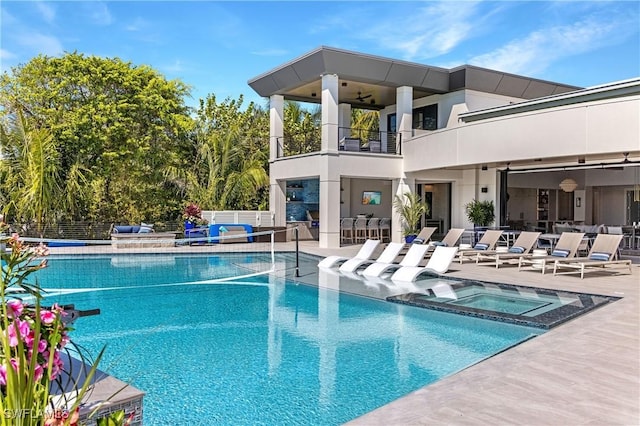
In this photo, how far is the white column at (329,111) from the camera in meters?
19.2

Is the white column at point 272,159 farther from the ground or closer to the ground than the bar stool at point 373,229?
farther from the ground

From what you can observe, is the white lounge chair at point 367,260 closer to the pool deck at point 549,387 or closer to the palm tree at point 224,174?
the pool deck at point 549,387

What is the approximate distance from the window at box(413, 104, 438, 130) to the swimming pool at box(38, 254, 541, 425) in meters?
12.6

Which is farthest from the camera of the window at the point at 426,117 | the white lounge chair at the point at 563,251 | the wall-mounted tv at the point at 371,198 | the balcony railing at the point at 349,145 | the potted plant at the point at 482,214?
the wall-mounted tv at the point at 371,198

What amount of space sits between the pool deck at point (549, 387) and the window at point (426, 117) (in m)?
15.5

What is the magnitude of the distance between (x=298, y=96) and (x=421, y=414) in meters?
20.5

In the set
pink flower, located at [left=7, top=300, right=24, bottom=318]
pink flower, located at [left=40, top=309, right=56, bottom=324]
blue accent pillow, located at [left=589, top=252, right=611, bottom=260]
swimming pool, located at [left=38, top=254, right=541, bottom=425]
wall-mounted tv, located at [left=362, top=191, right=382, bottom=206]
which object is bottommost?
swimming pool, located at [left=38, top=254, right=541, bottom=425]

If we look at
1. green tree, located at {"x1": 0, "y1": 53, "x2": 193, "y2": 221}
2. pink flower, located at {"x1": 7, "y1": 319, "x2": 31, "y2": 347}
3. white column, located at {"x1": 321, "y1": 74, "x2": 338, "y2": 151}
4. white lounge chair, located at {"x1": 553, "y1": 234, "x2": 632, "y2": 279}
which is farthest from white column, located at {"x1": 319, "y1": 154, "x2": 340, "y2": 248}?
pink flower, located at {"x1": 7, "y1": 319, "x2": 31, "y2": 347}

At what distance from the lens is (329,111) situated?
19.5 metres

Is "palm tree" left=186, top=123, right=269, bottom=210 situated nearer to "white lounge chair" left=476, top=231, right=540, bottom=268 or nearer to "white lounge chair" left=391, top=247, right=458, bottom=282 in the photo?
"white lounge chair" left=476, top=231, right=540, bottom=268

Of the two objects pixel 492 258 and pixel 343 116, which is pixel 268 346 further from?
pixel 343 116

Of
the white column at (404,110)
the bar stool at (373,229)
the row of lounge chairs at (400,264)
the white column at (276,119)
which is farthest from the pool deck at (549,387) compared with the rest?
the white column at (276,119)

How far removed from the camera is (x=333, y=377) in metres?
6.41

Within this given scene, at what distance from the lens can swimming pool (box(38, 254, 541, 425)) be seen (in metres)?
5.63
